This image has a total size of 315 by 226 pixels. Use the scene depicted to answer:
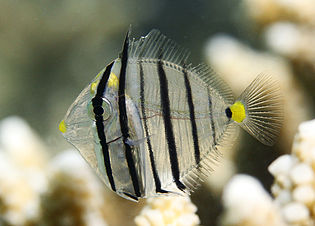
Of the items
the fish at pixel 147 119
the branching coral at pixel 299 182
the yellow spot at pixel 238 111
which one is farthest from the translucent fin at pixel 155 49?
the branching coral at pixel 299 182

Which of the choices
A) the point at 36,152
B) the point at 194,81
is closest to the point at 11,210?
the point at 36,152

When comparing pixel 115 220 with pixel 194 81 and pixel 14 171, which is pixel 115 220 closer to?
pixel 14 171

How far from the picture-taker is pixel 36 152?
157 cm

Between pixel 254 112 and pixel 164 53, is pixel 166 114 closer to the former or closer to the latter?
pixel 164 53

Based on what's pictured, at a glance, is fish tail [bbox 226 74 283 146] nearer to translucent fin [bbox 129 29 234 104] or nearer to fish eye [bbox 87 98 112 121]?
translucent fin [bbox 129 29 234 104]

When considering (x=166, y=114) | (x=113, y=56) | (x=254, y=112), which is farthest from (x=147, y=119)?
(x=113, y=56)

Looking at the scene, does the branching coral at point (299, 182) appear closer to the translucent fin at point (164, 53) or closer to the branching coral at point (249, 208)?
the branching coral at point (249, 208)

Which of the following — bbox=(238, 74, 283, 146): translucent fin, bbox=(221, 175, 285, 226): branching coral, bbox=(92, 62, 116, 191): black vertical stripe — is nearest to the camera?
bbox=(92, 62, 116, 191): black vertical stripe

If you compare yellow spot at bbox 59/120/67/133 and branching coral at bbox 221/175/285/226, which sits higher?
yellow spot at bbox 59/120/67/133

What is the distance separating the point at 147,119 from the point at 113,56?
6.76 feet

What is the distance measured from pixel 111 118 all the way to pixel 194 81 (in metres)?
0.31

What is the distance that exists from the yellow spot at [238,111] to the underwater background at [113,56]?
0.71ft

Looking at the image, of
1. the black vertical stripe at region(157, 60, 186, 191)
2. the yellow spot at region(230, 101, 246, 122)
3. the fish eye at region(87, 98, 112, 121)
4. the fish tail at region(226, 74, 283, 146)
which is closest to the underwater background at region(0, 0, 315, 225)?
the fish tail at region(226, 74, 283, 146)

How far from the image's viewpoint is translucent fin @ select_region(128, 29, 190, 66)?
0.98 metres
